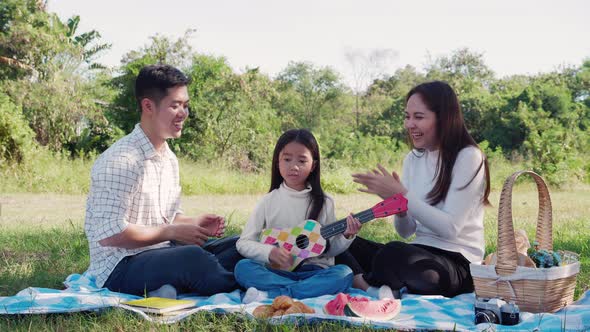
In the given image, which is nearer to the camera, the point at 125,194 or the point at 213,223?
the point at 125,194

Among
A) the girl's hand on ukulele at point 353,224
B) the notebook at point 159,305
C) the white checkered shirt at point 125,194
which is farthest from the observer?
the girl's hand on ukulele at point 353,224

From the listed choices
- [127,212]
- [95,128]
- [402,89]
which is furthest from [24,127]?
[402,89]

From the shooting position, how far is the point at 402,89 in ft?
96.6

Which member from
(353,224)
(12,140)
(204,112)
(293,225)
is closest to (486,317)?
(353,224)

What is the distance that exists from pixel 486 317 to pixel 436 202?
95cm

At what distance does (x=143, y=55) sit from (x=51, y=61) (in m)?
3.91

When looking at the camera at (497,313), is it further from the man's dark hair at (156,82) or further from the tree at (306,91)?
the tree at (306,91)

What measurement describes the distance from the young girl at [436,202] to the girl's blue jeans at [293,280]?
253mm

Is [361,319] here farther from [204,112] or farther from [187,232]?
[204,112]

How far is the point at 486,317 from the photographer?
2938 millimetres

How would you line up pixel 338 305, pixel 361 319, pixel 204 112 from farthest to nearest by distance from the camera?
pixel 204 112
pixel 338 305
pixel 361 319

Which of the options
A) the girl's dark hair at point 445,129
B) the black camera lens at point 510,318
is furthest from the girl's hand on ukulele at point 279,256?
the black camera lens at point 510,318

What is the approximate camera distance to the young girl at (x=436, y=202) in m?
3.57

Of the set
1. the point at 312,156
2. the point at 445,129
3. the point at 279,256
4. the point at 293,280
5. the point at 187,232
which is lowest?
the point at 293,280
